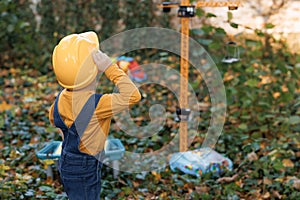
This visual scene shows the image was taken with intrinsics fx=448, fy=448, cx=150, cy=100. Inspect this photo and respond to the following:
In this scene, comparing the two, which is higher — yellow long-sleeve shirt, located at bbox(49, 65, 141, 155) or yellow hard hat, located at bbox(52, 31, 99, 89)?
yellow hard hat, located at bbox(52, 31, 99, 89)

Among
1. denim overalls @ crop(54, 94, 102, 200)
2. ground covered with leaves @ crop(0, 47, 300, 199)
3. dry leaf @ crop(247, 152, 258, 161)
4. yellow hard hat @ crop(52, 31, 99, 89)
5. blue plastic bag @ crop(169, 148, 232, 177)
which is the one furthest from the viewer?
dry leaf @ crop(247, 152, 258, 161)

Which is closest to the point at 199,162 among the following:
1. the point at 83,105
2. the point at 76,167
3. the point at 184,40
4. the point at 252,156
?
the point at 252,156

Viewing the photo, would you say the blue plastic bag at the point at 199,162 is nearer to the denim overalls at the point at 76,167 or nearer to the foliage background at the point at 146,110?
the foliage background at the point at 146,110

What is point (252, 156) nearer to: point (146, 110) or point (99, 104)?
point (146, 110)

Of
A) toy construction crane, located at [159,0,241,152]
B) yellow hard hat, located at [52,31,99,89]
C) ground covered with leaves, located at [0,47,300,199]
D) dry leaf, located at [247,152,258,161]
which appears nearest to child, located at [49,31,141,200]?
yellow hard hat, located at [52,31,99,89]

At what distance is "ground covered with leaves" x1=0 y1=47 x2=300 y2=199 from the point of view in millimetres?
2803

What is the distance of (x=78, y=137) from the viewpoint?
6.23 feet

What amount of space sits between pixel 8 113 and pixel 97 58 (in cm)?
236

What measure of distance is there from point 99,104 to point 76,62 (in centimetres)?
20

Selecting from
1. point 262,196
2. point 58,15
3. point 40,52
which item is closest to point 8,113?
point 40,52

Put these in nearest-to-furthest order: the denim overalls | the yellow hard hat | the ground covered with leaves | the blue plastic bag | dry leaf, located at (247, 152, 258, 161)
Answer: the yellow hard hat
the denim overalls
the ground covered with leaves
the blue plastic bag
dry leaf, located at (247, 152, 258, 161)

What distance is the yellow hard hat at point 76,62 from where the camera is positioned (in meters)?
1.79

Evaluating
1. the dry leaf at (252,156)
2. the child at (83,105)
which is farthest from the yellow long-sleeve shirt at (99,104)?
the dry leaf at (252,156)

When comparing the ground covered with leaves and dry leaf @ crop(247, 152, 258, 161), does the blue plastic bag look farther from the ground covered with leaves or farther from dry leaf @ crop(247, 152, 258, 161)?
dry leaf @ crop(247, 152, 258, 161)
